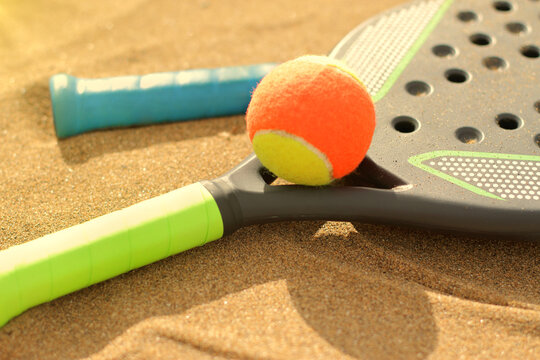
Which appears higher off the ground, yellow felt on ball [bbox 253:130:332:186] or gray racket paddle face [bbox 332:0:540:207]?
yellow felt on ball [bbox 253:130:332:186]

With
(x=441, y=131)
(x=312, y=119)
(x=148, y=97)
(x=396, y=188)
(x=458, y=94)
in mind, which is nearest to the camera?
(x=312, y=119)

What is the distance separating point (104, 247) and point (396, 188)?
0.66 m

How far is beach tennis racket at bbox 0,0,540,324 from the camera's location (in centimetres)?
139

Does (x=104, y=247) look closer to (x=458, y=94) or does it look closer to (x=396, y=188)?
(x=396, y=188)

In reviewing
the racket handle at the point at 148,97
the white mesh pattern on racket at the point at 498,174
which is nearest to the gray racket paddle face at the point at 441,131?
the white mesh pattern on racket at the point at 498,174

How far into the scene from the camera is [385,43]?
75.9 inches

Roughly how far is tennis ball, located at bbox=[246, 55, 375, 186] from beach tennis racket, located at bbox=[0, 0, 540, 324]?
0.32 ft

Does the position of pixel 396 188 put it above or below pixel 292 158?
below

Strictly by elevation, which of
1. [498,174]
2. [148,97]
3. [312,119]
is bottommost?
[498,174]

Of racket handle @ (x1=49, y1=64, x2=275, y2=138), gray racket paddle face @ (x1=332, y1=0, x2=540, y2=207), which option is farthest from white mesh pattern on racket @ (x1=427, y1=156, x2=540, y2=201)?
racket handle @ (x1=49, y1=64, x2=275, y2=138)

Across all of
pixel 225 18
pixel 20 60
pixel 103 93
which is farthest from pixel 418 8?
pixel 20 60

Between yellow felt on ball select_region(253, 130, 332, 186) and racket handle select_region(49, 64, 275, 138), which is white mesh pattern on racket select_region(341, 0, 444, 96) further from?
yellow felt on ball select_region(253, 130, 332, 186)

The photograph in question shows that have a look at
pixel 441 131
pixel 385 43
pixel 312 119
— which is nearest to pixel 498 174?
pixel 441 131

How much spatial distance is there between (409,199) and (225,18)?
1.34 m
